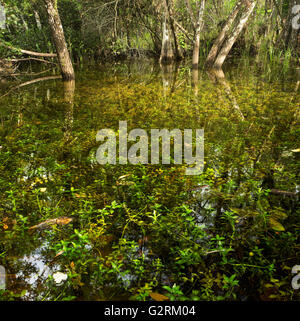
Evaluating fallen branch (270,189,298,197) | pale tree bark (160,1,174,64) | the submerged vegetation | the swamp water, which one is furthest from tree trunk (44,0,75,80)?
fallen branch (270,189,298,197)

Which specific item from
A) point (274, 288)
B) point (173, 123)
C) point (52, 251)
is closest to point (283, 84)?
point (173, 123)

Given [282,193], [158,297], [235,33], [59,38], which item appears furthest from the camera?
[235,33]

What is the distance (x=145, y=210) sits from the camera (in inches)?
85.0

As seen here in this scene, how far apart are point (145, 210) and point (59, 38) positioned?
284 inches

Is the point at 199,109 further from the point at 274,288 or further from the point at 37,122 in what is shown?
the point at 274,288

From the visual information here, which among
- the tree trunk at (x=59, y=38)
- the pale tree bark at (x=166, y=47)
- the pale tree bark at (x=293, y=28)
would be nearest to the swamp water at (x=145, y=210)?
the tree trunk at (x=59, y=38)

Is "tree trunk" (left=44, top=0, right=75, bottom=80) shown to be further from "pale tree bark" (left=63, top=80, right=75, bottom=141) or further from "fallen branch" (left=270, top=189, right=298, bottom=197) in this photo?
"fallen branch" (left=270, top=189, right=298, bottom=197)

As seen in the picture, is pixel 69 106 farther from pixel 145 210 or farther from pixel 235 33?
pixel 235 33

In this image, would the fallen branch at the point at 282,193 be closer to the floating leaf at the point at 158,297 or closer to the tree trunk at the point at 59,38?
the floating leaf at the point at 158,297

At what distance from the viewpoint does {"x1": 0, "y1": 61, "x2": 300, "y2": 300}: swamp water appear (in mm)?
1562

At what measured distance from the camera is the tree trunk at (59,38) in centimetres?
703

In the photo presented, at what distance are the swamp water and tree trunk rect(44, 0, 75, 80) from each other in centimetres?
405

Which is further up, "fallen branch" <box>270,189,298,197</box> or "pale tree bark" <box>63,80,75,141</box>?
"pale tree bark" <box>63,80,75,141</box>

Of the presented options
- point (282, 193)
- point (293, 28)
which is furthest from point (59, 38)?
point (293, 28)
